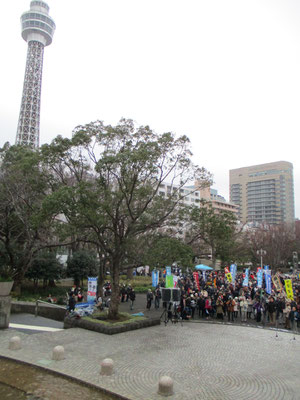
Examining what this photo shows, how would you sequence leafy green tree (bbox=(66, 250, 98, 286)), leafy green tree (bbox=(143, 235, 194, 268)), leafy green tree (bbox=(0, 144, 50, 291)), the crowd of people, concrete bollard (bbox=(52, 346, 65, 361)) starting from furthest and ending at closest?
leafy green tree (bbox=(66, 250, 98, 286)) → leafy green tree (bbox=(0, 144, 50, 291)) → the crowd of people → leafy green tree (bbox=(143, 235, 194, 268)) → concrete bollard (bbox=(52, 346, 65, 361))

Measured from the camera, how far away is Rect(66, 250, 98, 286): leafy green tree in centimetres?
2720

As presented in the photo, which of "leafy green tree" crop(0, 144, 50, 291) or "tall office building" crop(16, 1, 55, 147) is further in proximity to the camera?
"tall office building" crop(16, 1, 55, 147)

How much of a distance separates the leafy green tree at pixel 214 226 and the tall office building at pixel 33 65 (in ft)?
250

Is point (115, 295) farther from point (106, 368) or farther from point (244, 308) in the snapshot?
point (244, 308)

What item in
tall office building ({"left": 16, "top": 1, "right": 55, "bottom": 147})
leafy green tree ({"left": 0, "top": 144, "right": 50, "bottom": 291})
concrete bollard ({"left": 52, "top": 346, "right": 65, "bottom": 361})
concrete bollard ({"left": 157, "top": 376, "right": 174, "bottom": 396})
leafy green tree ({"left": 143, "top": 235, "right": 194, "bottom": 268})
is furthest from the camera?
tall office building ({"left": 16, "top": 1, "right": 55, "bottom": 147})

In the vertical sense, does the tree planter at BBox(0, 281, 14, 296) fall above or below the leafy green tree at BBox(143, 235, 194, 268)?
below

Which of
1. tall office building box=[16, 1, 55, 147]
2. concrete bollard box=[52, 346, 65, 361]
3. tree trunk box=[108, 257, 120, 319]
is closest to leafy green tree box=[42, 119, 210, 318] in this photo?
tree trunk box=[108, 257, 120, 319]

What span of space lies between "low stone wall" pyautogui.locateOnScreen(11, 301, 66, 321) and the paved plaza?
373cm

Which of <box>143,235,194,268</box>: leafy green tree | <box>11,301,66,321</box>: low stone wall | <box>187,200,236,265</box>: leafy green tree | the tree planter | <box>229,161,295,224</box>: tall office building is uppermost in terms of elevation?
<box>229,161,295,224</box>: tall office building

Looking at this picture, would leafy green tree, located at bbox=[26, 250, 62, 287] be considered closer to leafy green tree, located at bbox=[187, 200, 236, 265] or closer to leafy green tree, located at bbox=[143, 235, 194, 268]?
leafy green tree, located at bbox=[143, 235, 194, 268]

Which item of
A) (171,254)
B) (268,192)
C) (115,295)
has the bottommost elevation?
(115,295)

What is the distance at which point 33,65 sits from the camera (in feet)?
294

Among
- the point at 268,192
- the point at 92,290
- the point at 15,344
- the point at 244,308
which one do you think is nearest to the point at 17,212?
the point at 92,290

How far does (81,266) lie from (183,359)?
18634 millimetres
